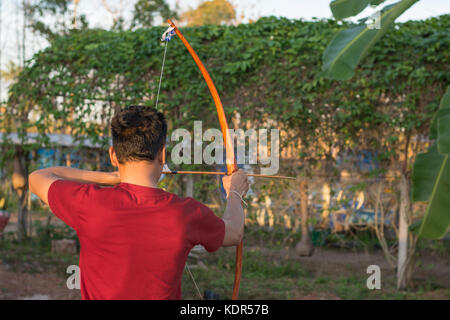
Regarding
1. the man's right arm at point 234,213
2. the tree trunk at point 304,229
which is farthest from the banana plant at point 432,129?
the tree trunk at point 304,229

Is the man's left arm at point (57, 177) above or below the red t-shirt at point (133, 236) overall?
above

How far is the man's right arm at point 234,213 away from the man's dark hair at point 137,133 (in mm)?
403

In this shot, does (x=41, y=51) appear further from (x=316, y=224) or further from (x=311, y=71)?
(x=316, y=224)

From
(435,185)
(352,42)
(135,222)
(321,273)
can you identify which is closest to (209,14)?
(321,273)

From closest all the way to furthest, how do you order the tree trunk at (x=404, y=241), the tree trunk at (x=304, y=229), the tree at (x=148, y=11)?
1. the tree trunk at (x=404, y=241)
2. the tree trunk at (x=304, y=229)
3. the tree at (x=148, y=11)

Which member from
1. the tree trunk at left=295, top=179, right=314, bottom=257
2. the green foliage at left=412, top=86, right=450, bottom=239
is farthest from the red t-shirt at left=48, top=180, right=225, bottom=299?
the tree trunk at left=295, top=179, right=314, bottom=257

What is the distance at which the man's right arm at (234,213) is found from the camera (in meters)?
1.91

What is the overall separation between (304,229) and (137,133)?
5.49m

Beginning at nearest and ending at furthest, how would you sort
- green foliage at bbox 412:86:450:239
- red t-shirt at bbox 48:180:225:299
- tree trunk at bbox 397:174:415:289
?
red t-shirt at bbox 48:180:225:299, green foliage at bbox 412:86:450:239, tree trunk at bbox 397:174:415:289

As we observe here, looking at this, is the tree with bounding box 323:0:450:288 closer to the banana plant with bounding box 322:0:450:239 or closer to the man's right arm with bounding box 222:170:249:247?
the banana plant with bounding box 322:0:450:239

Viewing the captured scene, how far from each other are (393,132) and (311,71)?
51.8 inches

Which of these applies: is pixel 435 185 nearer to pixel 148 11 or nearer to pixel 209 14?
pixel 148 11

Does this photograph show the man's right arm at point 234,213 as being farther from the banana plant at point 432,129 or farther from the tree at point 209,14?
the tree at point 209,14

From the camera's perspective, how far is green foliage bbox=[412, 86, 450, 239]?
3.12 m
